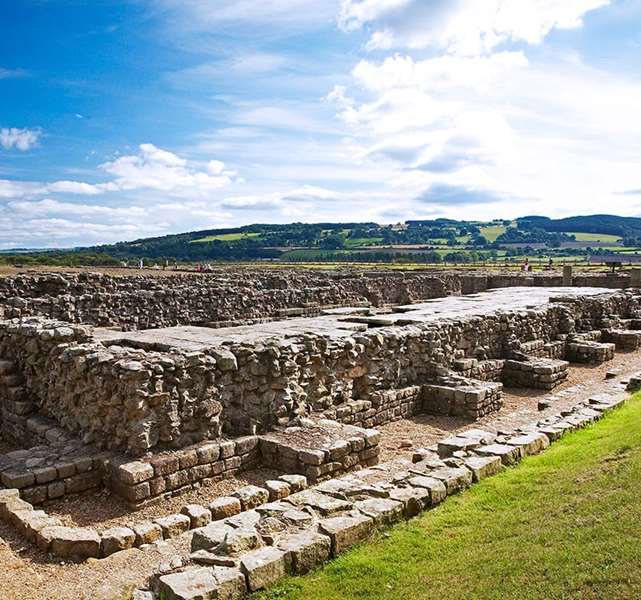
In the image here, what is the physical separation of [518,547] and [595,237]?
192 meters

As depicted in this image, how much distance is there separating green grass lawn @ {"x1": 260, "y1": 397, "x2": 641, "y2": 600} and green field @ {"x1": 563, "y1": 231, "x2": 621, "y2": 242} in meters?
180

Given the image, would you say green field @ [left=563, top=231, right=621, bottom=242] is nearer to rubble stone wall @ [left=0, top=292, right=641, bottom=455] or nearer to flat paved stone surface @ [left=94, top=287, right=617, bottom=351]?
flat paved stone surface @ [left=94, top=287, right=617, bottom=351]

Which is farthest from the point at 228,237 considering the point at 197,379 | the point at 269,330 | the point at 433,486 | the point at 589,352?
the point at 433,486

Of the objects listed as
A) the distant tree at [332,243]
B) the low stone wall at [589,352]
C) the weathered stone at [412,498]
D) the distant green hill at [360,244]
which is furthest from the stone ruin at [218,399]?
the distant tree at [332,243]

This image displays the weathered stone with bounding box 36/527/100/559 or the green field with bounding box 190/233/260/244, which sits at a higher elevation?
the green field with bounding box 190/233/260/244

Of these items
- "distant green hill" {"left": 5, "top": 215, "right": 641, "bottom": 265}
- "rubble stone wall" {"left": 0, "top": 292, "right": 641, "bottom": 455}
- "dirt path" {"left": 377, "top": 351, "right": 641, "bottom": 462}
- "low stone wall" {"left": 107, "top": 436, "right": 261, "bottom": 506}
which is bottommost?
"dirt path" {"left": 377, "top": 351, "right": 641, "bottom": 462}

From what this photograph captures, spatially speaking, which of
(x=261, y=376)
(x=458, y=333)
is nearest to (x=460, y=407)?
(x=458, y=333)

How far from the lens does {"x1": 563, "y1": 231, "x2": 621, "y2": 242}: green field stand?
170975 mm

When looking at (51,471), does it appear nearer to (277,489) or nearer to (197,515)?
(197,515)

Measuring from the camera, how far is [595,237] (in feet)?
A: 588

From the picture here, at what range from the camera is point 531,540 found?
5.50 meters

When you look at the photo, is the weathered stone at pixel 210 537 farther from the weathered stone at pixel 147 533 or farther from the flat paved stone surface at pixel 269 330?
the flat paved stone surface at pixel 269 330

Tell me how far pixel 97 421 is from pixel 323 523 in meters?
4.57

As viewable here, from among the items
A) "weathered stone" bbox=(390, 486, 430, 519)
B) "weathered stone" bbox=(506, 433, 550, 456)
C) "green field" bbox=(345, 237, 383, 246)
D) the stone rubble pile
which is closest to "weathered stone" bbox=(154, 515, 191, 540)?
the stone rubble pile
